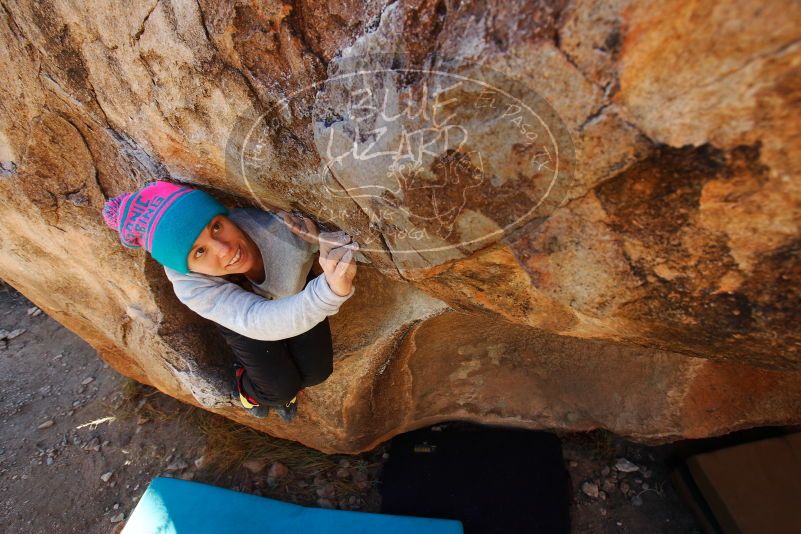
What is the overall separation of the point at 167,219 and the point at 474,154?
705mm

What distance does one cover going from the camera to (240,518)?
76.5 inches

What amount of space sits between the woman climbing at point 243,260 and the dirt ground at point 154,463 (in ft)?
2.94

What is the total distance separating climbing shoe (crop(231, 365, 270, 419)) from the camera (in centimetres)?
172

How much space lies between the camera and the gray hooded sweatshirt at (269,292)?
3.92 ft

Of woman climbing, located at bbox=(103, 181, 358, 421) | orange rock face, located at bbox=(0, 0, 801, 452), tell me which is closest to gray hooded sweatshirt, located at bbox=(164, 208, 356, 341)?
woman climbing, located at bbox=(103, 181, 358, 421)

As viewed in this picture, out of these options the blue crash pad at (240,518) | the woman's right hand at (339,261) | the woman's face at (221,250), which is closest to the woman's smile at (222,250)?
the woman's face at (221,250)

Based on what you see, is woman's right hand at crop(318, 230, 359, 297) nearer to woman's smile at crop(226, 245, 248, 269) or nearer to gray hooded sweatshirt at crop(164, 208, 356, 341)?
gray hooded sweatshirt at crop(164, 208, 356, 341)

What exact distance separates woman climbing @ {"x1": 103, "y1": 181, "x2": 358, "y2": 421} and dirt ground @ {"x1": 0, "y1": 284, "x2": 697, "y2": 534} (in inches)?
35.3

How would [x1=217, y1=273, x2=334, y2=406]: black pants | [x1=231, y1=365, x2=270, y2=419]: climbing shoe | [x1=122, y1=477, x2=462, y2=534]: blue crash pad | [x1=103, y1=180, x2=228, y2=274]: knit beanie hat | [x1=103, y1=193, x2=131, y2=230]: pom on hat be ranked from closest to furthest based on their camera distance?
[x1=103, y1=180, x2=228, y2=274]: knit beanie hat
[x1=103, y1=193, x2=131, y2=230]: pom on hat
[x1=217, y1=273, x2=334, y2=406]: black pants
[x1=231, y1=365, x2=270, y2=419]: climbing shoe
[x1=122, y1=477, x2=462, y2=534]: blue crash pad

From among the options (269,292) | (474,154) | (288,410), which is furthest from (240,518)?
(474,154)

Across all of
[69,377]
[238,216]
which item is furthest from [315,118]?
[69,377]

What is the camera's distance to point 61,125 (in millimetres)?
1353

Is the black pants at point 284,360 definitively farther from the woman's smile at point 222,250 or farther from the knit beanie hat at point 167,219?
the knit beanie hat at point 167,219

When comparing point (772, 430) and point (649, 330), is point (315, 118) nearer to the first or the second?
point (649, 330)
